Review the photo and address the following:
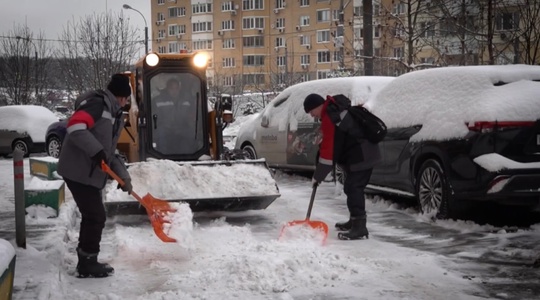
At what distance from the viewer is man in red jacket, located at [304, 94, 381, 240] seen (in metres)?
7.23

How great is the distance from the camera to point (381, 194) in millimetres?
10711

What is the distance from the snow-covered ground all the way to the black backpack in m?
1.20

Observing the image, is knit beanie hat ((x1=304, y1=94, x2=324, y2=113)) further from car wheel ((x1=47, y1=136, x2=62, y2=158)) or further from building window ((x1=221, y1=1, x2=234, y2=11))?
building window ((x1=221, y1=1, x2=234, y2=11))

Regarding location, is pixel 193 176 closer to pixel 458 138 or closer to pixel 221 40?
pixel 458 138

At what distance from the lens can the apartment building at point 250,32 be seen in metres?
67.4

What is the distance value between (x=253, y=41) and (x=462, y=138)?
68556 mm

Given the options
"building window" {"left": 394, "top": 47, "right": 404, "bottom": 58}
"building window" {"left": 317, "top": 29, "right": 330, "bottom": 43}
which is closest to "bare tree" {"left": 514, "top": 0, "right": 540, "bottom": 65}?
"building window" {"left": 394, "top": 47, "right": 404, "bottom": 58}

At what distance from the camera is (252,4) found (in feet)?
246

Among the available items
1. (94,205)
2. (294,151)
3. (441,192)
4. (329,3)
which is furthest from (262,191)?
(329,3)

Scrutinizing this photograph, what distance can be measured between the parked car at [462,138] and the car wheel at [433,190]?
0.04 ft

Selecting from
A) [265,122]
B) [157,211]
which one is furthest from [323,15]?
[157,211]

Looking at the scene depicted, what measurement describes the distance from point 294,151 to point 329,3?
184 ft

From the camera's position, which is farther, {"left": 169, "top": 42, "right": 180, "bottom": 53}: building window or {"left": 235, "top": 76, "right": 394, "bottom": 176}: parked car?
{"left": 169, "top": 42, "right": 180, "bottom": 53}: building window

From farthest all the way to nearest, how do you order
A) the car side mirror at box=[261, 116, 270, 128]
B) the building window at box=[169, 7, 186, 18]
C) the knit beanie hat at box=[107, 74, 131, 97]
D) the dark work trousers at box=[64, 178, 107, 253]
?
the building window at box=[169, 7, 186, 18], the car side mirror at box=[261, 116, 270, 128], the knit beanie hat at box=[107, 74, 131, 97], the dark work trousers at box=[64, 178, 107, 253]
